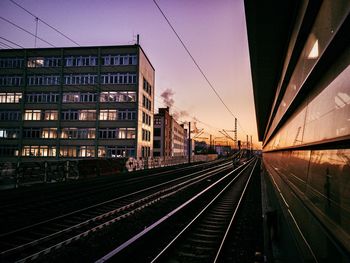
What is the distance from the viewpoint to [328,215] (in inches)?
88.8

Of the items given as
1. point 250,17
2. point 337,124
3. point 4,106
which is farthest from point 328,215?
point 4,106

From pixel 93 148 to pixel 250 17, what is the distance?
50.3 meters

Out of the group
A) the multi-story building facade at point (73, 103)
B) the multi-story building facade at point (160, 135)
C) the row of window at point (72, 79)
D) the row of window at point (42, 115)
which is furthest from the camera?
the multi-story building facade at point (160, 135)

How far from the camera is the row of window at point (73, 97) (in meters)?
52.5

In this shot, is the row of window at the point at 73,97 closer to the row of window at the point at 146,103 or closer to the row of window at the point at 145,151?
the row of window at the point at 146,103

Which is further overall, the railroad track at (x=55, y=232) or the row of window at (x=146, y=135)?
the row of window at (x=146, y=135)

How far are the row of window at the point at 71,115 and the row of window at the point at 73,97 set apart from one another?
87.5 inches

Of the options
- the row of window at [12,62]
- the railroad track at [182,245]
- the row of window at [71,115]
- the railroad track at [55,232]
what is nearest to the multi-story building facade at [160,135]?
the row of window at [71,115]

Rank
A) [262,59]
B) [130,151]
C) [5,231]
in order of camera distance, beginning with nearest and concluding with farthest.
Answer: [262,59] → [5,231] → [130,151]

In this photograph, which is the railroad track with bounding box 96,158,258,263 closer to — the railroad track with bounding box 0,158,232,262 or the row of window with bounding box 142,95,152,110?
the railroad track with bounding box 0,158,232,262

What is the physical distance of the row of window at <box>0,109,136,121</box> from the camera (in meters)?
52.1

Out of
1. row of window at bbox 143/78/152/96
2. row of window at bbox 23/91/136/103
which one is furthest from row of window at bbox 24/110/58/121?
row of window at bbox 143/78/152/96

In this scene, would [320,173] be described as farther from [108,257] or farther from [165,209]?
[165,209]

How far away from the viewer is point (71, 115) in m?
53.8
